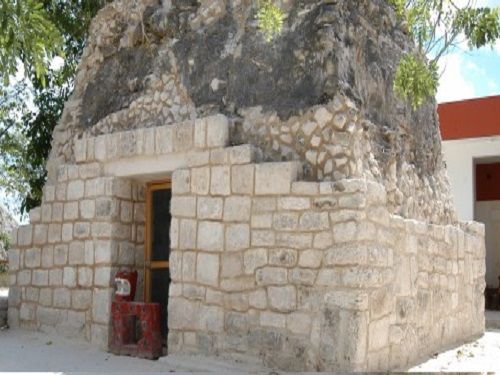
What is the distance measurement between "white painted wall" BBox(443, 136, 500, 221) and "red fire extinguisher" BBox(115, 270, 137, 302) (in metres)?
8.62

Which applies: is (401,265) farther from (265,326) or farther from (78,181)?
(78,181)

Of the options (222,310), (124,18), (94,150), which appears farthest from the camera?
(124,18)

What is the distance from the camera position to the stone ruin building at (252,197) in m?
5.51

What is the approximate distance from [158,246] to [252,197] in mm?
1650

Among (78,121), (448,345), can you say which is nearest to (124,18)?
(78,121)

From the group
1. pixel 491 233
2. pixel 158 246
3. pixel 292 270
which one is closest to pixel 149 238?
pixel 158 246

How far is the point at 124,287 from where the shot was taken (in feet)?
21.8

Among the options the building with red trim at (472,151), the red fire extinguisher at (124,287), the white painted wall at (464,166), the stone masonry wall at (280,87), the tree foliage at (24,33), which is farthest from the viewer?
the white painted wall at (464,166)

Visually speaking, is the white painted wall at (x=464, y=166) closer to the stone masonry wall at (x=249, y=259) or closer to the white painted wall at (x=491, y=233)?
the white painted wall at (x=491, y=233)

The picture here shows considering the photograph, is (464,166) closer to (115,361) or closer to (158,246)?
(158,246)

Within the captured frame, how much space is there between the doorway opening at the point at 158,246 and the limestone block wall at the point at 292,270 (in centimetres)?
64

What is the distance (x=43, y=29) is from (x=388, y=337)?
3.83 metres

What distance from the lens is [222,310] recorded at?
19.6 ft

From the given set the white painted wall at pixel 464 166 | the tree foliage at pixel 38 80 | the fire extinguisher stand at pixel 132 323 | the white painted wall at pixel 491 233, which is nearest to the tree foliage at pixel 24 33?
the tree foliage at pixel 38 80
